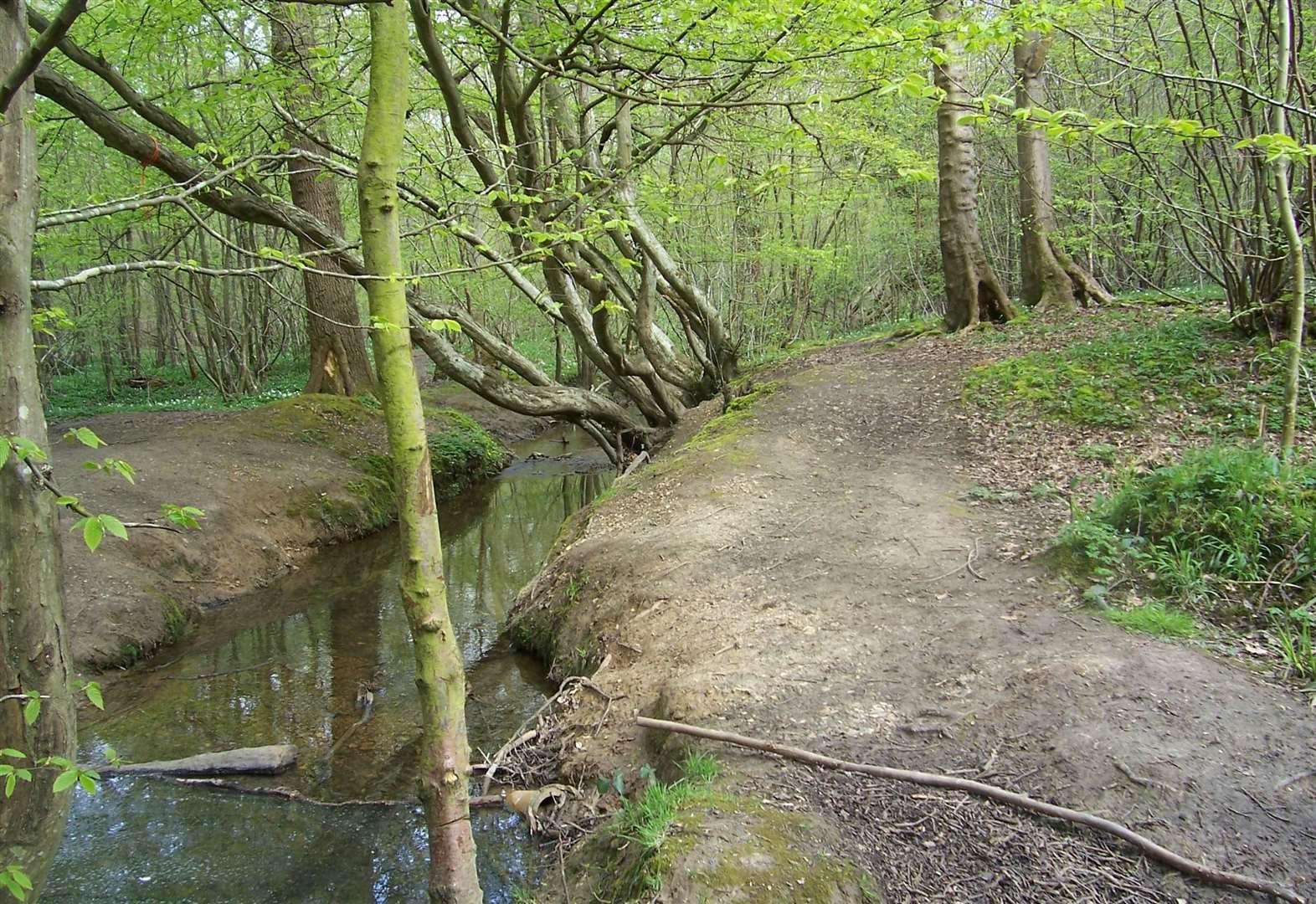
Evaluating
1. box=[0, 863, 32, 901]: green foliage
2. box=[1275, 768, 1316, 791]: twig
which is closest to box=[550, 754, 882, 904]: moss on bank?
box=[1275, 768, 1316, 791]: twig

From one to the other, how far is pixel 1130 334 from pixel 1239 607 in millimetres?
5922

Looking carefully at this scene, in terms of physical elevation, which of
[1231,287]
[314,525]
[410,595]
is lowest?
[314,525]

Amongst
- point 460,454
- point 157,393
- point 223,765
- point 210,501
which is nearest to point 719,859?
point 223,765

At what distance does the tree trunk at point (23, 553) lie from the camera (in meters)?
2.29

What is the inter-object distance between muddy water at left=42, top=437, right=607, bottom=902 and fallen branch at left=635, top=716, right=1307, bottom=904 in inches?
49.2

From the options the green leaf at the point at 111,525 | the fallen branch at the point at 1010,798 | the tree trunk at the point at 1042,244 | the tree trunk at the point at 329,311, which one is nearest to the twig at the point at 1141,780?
the fallen branch at the point at 1010,798

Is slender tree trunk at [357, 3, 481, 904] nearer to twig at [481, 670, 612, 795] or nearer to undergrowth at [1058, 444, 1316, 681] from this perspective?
twig at [481, 670, 612, 795]

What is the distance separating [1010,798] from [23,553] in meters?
3.66

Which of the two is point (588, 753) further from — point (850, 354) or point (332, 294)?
point (332, 294)

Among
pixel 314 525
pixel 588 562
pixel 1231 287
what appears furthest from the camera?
pixel 314 525

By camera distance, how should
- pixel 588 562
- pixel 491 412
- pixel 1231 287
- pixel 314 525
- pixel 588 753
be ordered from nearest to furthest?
pixel 588 753 < pixel 588 562 < pixel 1231 287 < pixel 314 525 < pixel 491 412

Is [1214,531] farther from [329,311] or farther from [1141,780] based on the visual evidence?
[329,311]

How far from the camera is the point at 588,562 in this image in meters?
6.89

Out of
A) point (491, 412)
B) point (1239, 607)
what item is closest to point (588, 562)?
point (1239, 607)
